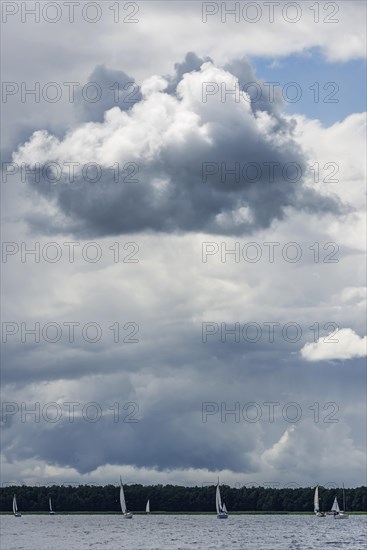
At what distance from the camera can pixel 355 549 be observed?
157500mm

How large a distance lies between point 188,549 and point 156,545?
1820cm

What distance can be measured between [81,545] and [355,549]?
182 feet

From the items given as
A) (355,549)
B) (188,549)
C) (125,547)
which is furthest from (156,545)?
(355,549)

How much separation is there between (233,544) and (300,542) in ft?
37.2

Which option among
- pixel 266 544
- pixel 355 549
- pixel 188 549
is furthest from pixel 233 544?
pixel 355 549

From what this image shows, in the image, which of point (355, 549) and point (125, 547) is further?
point (125, 547)

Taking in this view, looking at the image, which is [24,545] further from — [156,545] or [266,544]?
[266,544]

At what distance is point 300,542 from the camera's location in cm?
18400

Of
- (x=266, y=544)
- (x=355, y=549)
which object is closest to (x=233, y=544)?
(x=266, y=544)

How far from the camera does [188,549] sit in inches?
6649

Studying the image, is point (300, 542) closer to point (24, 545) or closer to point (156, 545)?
Result: point (156, 545)

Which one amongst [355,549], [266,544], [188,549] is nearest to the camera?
[355,549]

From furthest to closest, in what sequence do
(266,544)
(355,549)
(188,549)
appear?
1. (266,544)
2. (188,549)
3. (355,549)

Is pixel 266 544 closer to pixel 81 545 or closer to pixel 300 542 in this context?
pixel 300 542
